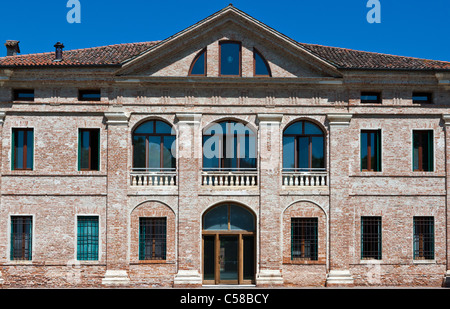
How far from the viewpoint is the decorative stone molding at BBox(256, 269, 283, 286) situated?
24.1m

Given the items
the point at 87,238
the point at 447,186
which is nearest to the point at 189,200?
the point at 87,238

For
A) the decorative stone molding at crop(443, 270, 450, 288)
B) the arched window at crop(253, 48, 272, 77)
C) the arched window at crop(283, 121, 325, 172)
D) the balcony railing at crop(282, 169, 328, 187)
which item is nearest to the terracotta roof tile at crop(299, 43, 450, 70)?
the arched window at crop(253, 48, 272, 77)

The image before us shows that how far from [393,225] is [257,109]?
7.27m

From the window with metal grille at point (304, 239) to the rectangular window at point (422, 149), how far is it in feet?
16.1

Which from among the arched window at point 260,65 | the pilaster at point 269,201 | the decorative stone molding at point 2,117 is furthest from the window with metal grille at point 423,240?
the decorative stone molding at point 2,117

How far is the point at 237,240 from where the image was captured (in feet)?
81.3

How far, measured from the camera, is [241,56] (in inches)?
977

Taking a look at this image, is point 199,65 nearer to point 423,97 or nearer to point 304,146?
point 304,146

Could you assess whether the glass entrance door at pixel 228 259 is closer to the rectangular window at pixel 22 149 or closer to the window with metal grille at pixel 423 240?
the window with metal grille at pixel 423 240

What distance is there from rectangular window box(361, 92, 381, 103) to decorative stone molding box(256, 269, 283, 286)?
788 centimetres

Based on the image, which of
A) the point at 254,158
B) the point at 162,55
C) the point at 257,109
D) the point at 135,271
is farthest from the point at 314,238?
the point at 162,55

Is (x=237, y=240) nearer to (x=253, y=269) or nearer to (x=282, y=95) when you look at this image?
(x=253, y=269)

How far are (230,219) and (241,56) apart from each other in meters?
6.69

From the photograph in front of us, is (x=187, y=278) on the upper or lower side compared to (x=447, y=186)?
lower
